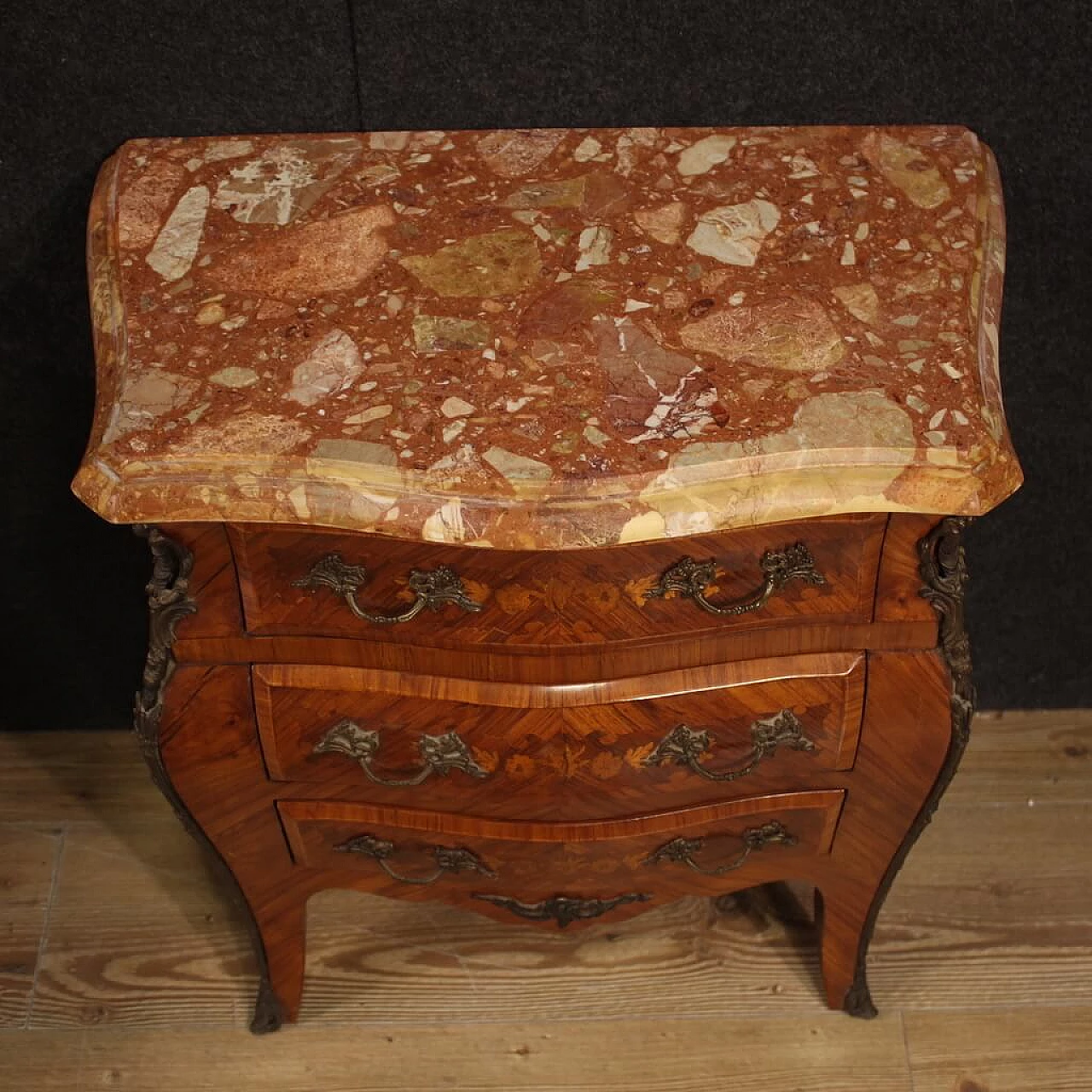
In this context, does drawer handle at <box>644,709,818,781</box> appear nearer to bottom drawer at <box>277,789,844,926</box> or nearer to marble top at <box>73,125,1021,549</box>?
bottom drawer at <box>277,789,844,926</box>

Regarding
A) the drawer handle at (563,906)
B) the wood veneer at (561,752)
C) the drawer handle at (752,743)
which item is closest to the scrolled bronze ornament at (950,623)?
the wood veneer at (561,752)

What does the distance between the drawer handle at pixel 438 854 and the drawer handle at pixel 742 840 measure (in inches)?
5.5

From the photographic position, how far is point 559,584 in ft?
3.11

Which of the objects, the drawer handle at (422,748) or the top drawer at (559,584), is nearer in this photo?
the top drawer at (559,584)

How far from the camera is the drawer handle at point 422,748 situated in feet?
3.45

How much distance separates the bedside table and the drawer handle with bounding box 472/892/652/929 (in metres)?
0.07

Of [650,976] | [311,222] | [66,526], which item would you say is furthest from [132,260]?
[650,976]

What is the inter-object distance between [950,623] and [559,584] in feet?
0.90

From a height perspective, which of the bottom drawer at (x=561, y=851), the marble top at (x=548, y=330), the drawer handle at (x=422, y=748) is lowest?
the bottom drawer at (x=561, y=851)

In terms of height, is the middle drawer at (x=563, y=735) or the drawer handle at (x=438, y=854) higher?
the middle drawer at (x=563, y=735)

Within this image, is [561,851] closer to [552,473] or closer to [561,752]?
[561,752]

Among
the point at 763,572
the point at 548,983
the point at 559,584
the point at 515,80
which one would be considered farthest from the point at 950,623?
the point at 548,983

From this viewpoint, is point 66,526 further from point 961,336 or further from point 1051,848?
point 1051,848

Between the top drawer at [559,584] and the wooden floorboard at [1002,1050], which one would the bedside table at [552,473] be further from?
the wooden floorboard at [1002,1050]
